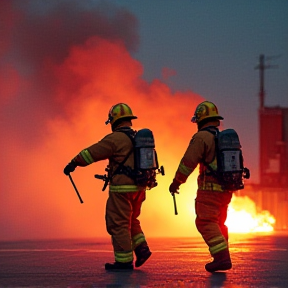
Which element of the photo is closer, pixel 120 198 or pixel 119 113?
pixel 120 198

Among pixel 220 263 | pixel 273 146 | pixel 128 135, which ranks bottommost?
pixel 220 263

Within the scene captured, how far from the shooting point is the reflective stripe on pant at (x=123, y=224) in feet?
38.3

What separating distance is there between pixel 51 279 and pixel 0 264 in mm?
2413

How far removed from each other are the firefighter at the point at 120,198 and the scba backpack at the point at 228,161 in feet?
3.43

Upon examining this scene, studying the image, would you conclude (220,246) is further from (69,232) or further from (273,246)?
(69,232)

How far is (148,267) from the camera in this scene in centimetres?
1195

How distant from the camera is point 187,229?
28.0m

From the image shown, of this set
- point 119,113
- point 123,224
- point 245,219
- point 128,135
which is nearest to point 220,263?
point 123,224

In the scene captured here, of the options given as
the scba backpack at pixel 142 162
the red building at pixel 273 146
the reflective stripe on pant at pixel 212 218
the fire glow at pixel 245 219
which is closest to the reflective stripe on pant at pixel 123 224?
the scba backpack at pixel 142 162

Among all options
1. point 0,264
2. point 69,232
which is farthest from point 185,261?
point 69,232

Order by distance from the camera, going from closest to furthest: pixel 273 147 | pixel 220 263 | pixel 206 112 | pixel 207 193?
1. pixel 220 263
2. pixel 207 193
3. pixel 206 112
4. pixel 273 147

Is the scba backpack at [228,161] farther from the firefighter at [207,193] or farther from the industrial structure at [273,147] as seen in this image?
the industrial structure at [273,147]

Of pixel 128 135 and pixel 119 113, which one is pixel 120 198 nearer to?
pixel 128 135

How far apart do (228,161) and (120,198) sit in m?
1.39
